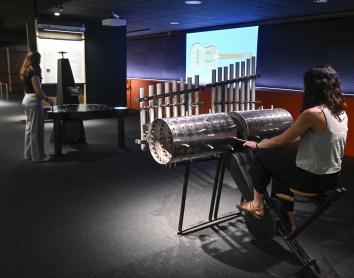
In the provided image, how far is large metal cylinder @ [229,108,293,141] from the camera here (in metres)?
2.74

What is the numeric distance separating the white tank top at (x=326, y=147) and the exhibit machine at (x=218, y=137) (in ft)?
0.60

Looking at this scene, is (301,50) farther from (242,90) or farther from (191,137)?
(191,137)

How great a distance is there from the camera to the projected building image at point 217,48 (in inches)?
306

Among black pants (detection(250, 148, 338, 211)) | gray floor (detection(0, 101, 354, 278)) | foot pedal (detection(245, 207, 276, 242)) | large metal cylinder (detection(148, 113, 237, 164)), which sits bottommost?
gray floor (detection(0, 101, 354, 278))

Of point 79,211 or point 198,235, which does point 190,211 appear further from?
point 79,211

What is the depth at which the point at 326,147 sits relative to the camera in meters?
2.12

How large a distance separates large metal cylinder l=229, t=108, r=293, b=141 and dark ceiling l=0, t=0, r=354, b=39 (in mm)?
2692

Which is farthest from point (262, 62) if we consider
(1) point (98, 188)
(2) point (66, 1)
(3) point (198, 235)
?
(3) point (198, 235)

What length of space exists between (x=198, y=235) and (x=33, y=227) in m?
1.37

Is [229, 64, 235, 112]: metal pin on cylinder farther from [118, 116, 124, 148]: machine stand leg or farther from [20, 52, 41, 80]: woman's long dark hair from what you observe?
[118, 116, 124, 148]: machine stand leg

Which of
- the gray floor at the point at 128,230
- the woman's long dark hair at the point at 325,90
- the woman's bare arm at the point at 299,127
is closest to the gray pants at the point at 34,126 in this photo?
the gray floor at the point at 128,230

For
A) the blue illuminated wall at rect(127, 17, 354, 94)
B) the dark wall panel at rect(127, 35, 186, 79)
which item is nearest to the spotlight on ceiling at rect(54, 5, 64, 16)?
the dark wall panel at rect(127, 35, 186, 79)

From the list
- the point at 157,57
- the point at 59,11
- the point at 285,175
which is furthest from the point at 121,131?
the point at 157,57

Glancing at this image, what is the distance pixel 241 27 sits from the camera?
7.88m
